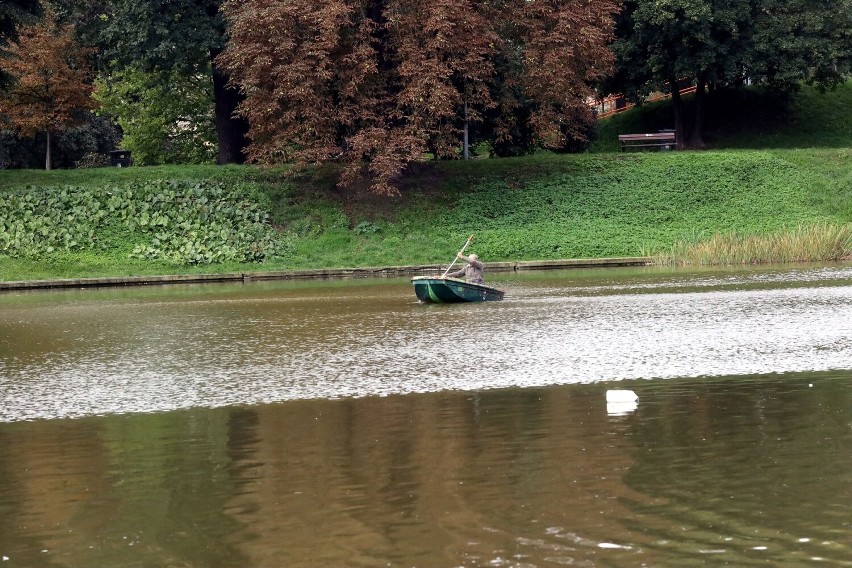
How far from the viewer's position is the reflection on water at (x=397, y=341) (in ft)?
55.9

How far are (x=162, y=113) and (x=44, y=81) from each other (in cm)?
665

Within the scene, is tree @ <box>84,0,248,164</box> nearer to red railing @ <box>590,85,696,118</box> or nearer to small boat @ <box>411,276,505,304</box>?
small boat @ <box>411,276,505,304</box>

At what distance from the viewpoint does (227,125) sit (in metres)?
→ 53.7

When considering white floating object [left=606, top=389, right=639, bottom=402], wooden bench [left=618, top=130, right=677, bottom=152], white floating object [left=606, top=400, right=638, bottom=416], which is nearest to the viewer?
white floating object [left=606, top=400, right=638, bottom=416]

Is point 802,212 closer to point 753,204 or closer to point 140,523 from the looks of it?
point 753,204

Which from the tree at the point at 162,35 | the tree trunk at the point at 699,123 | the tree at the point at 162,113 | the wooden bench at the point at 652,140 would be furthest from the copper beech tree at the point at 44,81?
the tree trunk at the point at 699,123

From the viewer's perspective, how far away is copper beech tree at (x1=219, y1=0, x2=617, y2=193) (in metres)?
45.0

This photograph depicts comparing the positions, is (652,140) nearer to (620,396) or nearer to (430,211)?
(430,211)

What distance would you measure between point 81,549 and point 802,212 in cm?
4051

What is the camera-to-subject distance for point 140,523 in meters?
10.0

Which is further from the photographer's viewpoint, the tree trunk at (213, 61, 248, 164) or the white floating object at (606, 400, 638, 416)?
the tree trunk at (213, 61, 248, 164)

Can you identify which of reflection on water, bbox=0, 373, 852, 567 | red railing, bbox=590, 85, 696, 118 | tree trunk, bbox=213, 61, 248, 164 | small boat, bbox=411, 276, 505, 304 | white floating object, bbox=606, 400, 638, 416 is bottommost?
reflection on water, bbox=0, 373, 852, 567

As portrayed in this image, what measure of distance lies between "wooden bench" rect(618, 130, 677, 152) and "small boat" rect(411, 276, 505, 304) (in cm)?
2809

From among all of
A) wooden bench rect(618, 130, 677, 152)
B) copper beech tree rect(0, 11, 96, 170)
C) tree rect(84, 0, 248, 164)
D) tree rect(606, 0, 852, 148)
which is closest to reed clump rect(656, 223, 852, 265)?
tree rect(606, 0, 852, 148)
